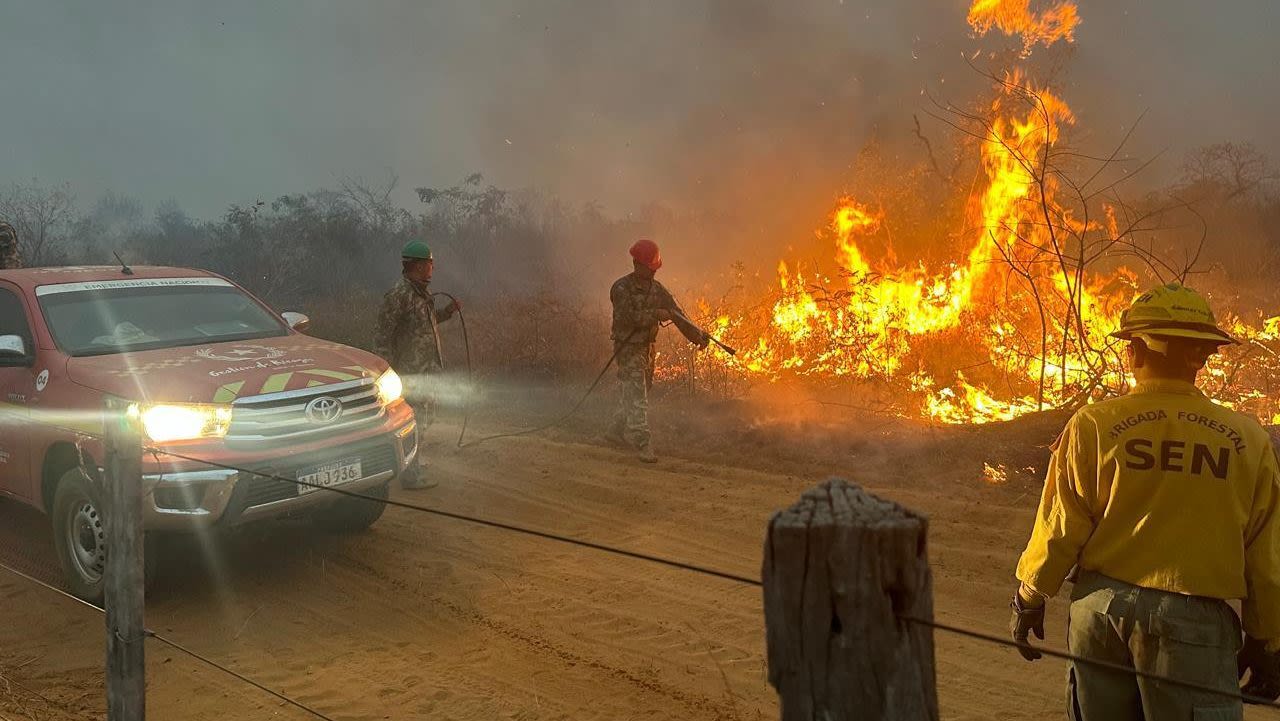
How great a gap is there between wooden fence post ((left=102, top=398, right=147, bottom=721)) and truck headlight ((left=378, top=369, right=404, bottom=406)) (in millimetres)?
2921

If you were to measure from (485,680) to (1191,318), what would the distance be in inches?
140

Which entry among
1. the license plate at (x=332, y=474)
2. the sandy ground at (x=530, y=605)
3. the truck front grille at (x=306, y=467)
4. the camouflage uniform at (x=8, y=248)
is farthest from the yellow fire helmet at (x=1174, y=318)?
the camouflage uniform at (x=8, y=248)

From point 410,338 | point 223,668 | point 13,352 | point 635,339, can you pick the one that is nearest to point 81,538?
point 13,352

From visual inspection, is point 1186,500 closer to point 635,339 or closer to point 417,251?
point 417,251

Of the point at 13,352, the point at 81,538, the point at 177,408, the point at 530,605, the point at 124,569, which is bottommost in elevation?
the point at 530,605

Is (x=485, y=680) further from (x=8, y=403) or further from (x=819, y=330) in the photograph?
(x=819, y=330)

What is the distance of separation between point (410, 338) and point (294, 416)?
2774 mm

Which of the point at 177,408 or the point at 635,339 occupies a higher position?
the point at 635,339

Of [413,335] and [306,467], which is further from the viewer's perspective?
[413,335]

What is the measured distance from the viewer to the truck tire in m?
5.64

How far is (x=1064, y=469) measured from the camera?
2963 mm

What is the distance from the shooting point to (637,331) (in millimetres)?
9883

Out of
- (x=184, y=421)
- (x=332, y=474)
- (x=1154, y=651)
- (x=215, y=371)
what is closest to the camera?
(x=1154, y=651)

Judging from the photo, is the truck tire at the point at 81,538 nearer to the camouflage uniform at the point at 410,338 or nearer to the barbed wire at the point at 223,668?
the barbed wire at the point at 223,668
